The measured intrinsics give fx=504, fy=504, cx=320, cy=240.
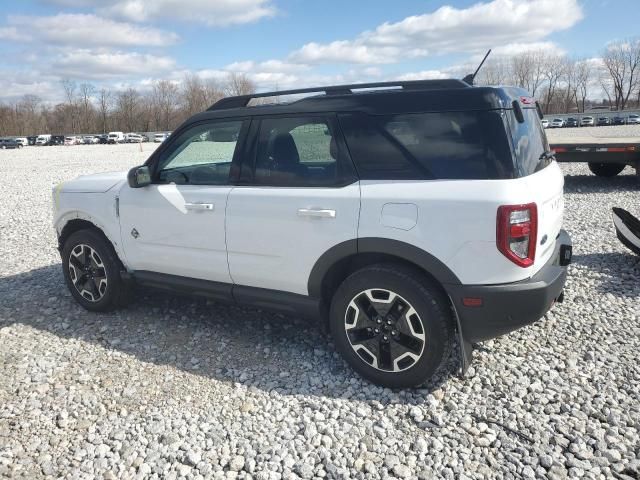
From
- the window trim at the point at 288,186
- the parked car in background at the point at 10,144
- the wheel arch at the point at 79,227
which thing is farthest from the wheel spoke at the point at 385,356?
the parked car in background at the point at 10,144

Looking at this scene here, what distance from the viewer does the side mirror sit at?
4.27m

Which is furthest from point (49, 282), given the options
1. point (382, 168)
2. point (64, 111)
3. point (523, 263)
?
point (64, 111)

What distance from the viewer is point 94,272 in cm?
483

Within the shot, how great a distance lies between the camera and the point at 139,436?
310 cm

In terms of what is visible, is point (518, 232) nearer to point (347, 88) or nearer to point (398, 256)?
point (398, 256)

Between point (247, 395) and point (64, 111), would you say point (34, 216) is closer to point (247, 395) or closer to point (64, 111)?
point (247, 395)

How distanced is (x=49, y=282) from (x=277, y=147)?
12.5 ft

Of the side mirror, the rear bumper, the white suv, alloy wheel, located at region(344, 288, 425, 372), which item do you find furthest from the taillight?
the side mirror

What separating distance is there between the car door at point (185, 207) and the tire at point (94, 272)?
0.90ft

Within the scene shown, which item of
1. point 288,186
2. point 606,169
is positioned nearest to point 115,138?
point 606,169

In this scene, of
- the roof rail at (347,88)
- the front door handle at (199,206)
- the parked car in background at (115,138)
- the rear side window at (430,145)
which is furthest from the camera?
the parked car in background at (115,138)

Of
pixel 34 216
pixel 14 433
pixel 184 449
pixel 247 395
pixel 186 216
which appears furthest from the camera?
pixel 34 216

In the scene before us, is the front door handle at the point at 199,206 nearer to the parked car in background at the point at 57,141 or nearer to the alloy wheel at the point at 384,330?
the alloy wheel at the point at 384,330

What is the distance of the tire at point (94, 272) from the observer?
4.73 meters
